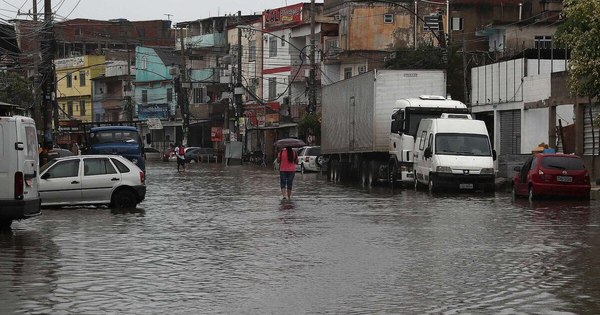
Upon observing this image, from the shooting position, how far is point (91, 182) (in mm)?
28891

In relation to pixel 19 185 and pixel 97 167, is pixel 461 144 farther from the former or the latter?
pixel 19 185

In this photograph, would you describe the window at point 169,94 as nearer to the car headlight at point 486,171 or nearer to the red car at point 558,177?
the car headlight at point 486,171

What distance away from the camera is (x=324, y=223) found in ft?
80.3

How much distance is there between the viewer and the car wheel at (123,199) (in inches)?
1151

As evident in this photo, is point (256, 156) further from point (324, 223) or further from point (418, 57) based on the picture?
point (324, 223)

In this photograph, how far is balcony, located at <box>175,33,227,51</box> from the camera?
112 meters

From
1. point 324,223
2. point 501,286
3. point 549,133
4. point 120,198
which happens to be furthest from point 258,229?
point 549,133

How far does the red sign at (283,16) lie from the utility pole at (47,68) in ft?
153

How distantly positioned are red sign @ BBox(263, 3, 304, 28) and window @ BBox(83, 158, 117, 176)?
64.1 m

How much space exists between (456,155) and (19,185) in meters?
20.6

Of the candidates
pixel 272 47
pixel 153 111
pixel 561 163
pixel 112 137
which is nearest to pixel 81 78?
pixel 153 111

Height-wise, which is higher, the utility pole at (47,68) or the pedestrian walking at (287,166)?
the utility pole at (47,68)

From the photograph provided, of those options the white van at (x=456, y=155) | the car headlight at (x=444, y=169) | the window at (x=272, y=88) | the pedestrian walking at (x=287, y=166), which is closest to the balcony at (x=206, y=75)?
the window at (x=272, y=88)

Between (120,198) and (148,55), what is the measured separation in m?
94.9
